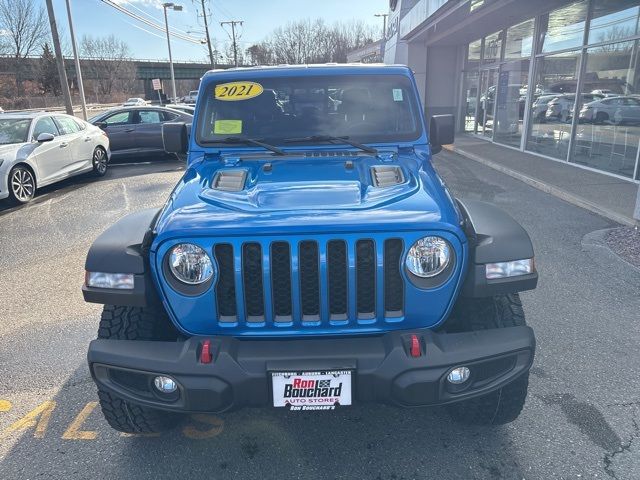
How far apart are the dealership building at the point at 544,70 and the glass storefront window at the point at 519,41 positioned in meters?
0.03

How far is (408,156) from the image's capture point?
3.35 m

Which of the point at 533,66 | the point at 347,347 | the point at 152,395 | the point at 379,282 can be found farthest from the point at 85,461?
the point at 533,66

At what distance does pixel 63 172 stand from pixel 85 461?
831cm

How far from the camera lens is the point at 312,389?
214 cm

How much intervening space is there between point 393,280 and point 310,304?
1.27ft

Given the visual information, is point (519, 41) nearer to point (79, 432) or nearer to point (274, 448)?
point (274, 448)

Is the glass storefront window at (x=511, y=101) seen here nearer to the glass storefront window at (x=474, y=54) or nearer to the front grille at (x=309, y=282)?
the glass storefront window at (x=474, y=54)

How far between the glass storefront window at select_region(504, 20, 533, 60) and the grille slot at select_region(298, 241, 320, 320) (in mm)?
12927

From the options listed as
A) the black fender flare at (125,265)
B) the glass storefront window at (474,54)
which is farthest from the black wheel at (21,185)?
the glass storefront window at (474,54)

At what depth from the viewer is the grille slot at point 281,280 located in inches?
86.0

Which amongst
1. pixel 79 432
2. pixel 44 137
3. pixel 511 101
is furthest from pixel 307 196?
pixel 511 101

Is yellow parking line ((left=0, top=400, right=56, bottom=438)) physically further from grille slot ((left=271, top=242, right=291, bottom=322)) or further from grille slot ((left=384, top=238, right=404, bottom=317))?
grille slot ((left=384, top=238, right=404, bottom=317))

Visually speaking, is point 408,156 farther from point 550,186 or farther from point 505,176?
point 505,176

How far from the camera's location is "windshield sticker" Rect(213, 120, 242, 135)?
11.5 feet
